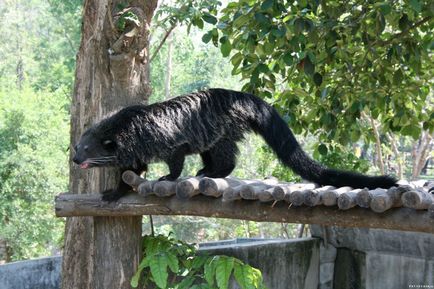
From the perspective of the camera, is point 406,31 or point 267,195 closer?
point 267,195

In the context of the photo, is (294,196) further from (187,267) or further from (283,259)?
(283,259)

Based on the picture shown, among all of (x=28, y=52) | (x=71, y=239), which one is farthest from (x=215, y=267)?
(x=28, y=52)

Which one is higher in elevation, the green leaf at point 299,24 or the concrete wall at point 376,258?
the green leaf at point 299,24

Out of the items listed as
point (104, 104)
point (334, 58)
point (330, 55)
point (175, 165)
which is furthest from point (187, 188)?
point (334, 58)

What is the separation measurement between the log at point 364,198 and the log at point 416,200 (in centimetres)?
13

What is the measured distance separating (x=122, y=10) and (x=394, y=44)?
78.2 inches

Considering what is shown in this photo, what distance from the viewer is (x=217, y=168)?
354cm

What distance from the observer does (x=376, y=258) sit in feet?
16.1

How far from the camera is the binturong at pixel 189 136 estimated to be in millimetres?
3260

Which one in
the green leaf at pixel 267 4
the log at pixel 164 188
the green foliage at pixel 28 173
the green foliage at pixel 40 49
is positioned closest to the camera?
the log at pixel 164 188

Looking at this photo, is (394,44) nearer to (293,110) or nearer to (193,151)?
(293,110)

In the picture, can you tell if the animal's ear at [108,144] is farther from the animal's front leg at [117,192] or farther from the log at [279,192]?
the log at [279,192]

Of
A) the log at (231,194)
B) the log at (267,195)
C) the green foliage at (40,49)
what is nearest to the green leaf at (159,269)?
the log at (231,194)

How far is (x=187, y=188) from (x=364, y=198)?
0.77 meters
